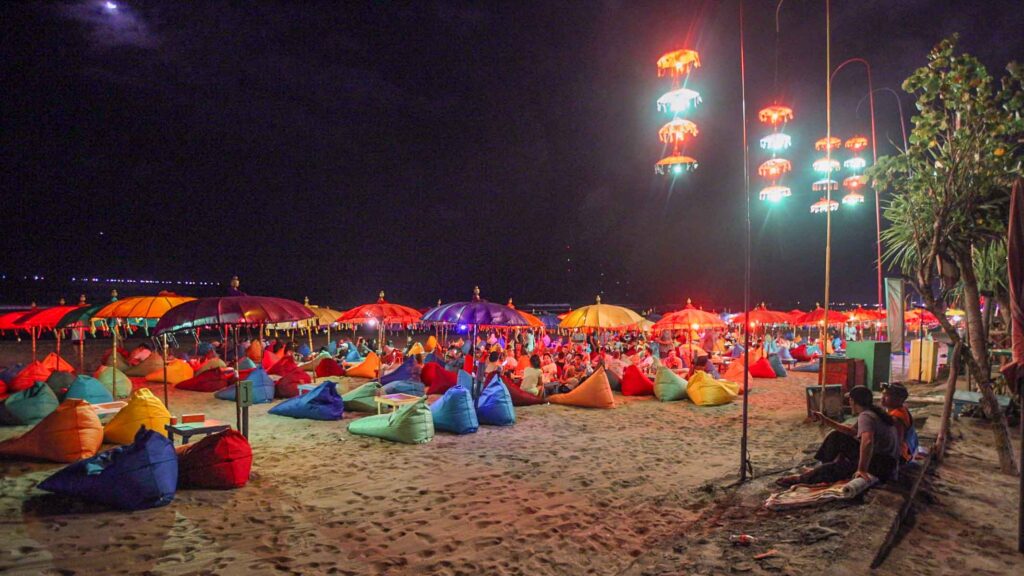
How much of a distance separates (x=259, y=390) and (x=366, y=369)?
13.0 feet

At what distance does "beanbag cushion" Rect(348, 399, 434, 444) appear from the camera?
25.8ft

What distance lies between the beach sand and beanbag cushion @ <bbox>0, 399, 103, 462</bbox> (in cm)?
18

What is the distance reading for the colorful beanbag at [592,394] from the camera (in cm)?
1130

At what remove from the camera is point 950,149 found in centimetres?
611

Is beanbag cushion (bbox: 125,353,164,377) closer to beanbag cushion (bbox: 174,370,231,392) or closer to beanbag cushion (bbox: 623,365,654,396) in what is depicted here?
beanbag cushion (bbox: 174,370,231,392)

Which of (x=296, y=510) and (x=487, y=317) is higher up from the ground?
(x=487, y=317)

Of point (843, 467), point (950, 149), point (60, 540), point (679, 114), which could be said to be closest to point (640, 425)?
point (843, 467)

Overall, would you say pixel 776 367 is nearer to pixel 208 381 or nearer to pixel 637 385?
pixel 637 385

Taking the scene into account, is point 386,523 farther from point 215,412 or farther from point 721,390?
point 721,390

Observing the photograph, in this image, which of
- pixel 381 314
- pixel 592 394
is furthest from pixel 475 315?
pixel 592 394

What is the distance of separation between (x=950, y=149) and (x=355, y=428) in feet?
29.5

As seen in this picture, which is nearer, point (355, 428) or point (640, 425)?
point (355, 428)

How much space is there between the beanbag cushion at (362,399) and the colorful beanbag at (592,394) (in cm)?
416

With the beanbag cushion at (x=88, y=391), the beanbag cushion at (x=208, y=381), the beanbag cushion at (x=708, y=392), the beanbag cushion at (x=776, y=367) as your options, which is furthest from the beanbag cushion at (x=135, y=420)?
the beanbag cushion at (x=776, y=367)
